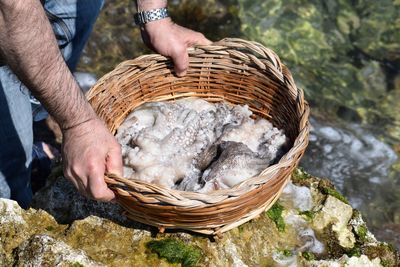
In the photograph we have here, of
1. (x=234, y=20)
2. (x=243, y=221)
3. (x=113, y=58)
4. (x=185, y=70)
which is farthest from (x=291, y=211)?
(x=234, y=20)

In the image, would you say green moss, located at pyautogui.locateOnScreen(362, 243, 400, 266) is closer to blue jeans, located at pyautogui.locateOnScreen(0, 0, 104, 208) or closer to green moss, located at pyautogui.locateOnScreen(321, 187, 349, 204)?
green moss, located at pyautogui.locateOnScreen(321, 187, 349, 204)

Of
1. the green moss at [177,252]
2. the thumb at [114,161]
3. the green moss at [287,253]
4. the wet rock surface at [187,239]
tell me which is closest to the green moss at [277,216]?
the wet rock surface at [187,239]

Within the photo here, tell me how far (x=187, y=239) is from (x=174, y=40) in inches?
48.9

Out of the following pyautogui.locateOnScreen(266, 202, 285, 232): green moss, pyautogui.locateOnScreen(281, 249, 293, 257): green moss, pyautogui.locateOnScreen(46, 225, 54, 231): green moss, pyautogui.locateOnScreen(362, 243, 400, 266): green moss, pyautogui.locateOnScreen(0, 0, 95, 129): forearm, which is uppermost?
pyautogui.locateOnScreen(0, 0, 95, 129): forearm

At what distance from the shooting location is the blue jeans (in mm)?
3832

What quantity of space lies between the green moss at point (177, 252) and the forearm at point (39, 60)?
69 centimetres

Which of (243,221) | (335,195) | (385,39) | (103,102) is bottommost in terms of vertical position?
(385,39)

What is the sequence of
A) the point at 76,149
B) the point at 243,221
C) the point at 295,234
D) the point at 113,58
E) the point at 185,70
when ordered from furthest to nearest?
the point at 113,58 < the point at 185,70 < the point at 295,234 < the point at 243,221 < the point at 76,149

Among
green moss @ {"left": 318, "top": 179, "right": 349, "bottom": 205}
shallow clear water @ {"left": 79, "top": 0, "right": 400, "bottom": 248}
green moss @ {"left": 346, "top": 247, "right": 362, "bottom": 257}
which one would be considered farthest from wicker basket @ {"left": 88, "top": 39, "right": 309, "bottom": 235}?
shallow clear water @ {"left": 79, "top": 0, "right": 400, "bottom": 248}

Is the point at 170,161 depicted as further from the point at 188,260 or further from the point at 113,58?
the point at 113,58

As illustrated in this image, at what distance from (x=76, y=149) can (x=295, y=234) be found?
4.00 feet

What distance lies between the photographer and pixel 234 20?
6.36 m

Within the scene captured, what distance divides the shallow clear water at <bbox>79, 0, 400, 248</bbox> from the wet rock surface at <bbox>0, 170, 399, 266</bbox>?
5.21ft

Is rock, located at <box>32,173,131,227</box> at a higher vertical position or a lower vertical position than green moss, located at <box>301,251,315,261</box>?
higher
